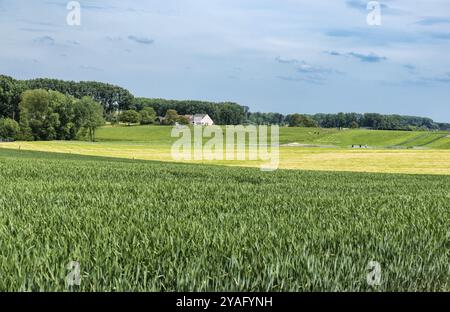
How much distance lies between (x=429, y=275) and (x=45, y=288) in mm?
4820

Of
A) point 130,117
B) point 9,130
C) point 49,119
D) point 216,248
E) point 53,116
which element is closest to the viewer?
point 216,248

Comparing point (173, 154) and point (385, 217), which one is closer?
point (385, 217)

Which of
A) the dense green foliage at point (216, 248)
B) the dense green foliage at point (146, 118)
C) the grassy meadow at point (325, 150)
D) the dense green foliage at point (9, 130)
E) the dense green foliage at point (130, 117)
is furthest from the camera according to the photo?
the dense green foliage at point (146, 118)

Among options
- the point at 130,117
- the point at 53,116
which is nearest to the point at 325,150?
the point at 53,116

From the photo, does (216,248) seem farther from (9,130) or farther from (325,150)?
(9,130)

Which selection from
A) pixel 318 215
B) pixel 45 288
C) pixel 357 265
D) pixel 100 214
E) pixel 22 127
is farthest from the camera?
pixel 22 127

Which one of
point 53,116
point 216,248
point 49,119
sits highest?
point 53,116

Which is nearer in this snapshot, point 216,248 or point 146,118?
point 216,248

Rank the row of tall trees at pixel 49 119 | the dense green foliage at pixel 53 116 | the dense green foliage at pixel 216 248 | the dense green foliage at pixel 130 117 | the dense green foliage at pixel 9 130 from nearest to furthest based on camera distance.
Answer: the dense green foliage at pixel 216 248, the dense green foliage at pixel 53 116, the row of tall trees at pixel 49 119, the dense green foliage at pixel 9 130, the dense green foliage at pixel 130 117

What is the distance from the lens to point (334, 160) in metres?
68.6

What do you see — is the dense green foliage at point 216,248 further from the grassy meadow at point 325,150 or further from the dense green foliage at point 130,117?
the dense green foliage at point 130,117

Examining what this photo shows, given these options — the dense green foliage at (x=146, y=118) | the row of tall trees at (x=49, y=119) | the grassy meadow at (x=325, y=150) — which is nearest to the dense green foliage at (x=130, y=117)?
the dense green foliage at (x=146, y=118)
